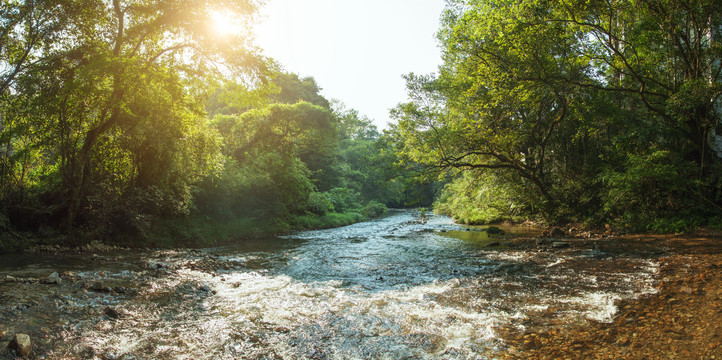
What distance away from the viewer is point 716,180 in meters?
11.9

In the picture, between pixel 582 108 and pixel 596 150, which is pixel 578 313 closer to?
pixel 582 108

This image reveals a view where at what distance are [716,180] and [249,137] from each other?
22.2 metres

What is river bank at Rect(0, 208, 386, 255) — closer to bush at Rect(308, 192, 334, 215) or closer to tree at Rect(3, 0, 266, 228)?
tree at Rect(3, 0, 266, 228)

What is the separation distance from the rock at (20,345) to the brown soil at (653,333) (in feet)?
16.5

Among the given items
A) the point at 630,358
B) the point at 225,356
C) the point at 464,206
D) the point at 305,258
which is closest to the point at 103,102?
the point at 305,258

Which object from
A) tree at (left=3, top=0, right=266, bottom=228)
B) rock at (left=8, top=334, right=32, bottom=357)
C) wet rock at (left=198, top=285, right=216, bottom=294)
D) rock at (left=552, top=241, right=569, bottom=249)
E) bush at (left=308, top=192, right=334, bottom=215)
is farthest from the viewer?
bush at (left=308, top=192, right=334, bottom=215)

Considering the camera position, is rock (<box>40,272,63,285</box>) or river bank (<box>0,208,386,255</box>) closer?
rock (<box>40,272,63,285</box>)

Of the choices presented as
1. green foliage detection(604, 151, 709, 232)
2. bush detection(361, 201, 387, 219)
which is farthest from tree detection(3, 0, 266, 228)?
bush detection(361, 201, 387, 219)

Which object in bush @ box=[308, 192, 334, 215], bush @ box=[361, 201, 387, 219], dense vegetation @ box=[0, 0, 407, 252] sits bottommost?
bush @ box=[361, 201, 387, 219]

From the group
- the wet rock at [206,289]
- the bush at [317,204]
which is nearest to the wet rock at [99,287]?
the wet rock at [206,289]

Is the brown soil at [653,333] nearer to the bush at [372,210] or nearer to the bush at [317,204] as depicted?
the bush at [317,204]

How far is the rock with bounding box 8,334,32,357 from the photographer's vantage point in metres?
3.53

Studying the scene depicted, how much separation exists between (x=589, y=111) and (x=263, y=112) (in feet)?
43.7

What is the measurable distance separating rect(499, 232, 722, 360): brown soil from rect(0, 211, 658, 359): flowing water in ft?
0.85
